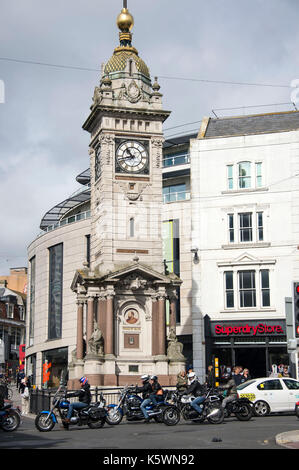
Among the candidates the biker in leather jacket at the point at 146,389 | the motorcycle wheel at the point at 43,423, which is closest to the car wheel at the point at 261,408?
the biker in leather jacket at the point at 146,389

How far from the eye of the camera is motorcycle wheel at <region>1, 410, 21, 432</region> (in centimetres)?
2539

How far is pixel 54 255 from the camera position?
74500 millimetres

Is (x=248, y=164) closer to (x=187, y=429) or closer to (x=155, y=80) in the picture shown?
(x=155, y=80)

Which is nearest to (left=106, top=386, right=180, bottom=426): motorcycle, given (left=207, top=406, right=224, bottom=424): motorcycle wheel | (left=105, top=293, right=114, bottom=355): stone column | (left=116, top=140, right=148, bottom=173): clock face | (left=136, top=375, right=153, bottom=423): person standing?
(left=136, top=375, right=153, bottom=423): person standing

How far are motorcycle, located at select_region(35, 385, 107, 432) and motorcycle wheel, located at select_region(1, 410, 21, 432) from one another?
79 centimetres

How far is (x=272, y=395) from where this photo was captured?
2945 cm

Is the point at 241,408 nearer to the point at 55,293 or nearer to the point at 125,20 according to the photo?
the point at 125,20

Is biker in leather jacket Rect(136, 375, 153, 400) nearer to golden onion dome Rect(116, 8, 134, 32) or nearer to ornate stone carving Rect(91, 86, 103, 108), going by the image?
ornate stone carving Rect(91, 86, 103, 108)

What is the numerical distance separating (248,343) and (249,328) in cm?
107

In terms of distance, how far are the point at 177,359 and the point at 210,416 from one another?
12862mm

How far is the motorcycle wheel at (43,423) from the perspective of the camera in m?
25.2

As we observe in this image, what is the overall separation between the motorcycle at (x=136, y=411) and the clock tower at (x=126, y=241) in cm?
977

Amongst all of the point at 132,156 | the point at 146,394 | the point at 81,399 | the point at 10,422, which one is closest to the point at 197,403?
the point at 146,394

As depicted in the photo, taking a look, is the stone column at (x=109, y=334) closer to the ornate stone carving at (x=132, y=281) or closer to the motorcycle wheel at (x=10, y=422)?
the ornate stone carving at (x=132, y=281)
